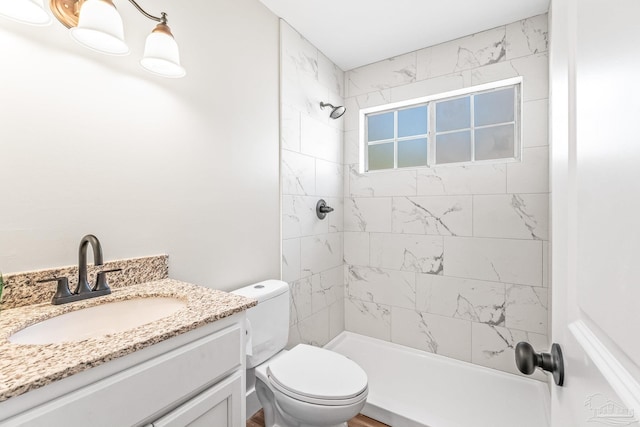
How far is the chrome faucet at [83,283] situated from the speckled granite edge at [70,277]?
3 cm

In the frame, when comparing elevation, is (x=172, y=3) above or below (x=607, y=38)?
above

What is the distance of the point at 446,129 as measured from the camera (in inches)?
94.2

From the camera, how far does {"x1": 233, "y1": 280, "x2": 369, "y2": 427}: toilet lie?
125 centimetres

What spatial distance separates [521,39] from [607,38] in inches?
88.5

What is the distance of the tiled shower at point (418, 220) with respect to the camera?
2.00 meters

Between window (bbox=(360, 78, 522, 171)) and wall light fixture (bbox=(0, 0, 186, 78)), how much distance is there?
1870 mm

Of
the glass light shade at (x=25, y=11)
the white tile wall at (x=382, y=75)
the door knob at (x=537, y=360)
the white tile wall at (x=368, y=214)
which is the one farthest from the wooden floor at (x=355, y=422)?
the white tile wall at (x=382, y=75)

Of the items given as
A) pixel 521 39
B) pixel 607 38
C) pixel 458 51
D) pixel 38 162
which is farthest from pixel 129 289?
pixel 521 39

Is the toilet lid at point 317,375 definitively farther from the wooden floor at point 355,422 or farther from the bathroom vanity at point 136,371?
the wooden floor at point 355,422

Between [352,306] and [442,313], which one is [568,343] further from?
[352,306]

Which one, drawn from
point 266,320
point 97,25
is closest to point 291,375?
point 266,320

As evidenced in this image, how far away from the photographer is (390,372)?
218cm

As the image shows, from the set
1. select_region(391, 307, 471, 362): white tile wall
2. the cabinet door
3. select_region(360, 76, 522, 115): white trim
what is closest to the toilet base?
the cabinet door

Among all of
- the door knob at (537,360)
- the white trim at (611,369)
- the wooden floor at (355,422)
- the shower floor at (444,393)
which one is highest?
the white trim at (611,369)
